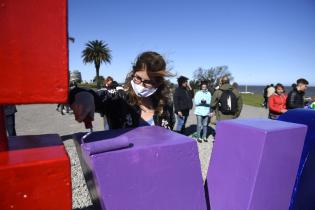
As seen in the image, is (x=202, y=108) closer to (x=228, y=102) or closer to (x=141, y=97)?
(x=228, y=102)

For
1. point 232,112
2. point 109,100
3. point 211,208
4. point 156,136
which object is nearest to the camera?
point 156,136

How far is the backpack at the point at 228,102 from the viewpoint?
6254 millimetres

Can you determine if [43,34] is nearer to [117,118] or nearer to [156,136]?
[156,136]

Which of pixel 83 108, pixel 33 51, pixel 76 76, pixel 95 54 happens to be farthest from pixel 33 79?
pixel 95 54

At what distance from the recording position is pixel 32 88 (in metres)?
0.81

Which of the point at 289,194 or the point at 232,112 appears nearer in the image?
the point at 289,194

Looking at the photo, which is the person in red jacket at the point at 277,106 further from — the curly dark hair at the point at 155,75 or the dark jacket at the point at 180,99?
the curly dark hair at the point at 155,75

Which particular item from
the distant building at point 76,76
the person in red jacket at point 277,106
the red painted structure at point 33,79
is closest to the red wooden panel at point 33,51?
the red painted structure at point 33,79

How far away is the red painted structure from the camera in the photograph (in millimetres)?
774

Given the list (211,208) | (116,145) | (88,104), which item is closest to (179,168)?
(116,145)

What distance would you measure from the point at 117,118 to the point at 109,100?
0.63 ft

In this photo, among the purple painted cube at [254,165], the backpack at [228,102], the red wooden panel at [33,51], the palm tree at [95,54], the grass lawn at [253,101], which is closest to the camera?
the red wooden panel at [33,51]

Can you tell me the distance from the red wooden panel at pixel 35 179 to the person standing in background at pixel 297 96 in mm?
6518

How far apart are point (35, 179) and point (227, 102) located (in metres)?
5.77
